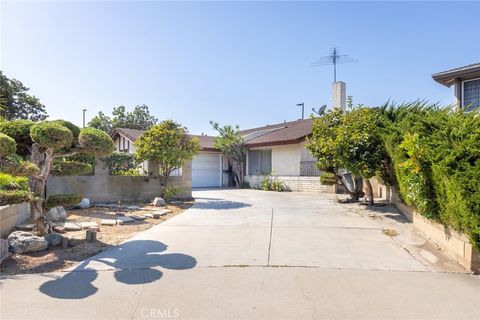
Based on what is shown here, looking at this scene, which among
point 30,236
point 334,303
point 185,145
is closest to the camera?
point 334,303

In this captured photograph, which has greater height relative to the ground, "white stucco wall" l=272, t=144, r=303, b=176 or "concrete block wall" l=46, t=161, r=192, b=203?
"white stucco wall" l=272, t=144, r=303, b=176

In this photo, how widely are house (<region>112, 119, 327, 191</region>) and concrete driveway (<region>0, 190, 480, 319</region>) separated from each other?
10216 millimetres

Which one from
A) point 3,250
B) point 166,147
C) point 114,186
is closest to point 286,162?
point 166,147

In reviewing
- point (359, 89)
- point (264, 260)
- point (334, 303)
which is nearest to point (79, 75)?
point (264, 260)

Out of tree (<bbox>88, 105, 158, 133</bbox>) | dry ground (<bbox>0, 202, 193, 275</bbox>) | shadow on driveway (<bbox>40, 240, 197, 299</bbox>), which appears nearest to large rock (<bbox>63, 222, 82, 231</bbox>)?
dry ground (<bbox>0, 202, 193, 275</bbox>)

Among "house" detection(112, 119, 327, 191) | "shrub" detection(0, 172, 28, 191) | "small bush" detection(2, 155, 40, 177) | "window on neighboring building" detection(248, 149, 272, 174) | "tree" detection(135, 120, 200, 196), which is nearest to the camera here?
"small bush" detection(2, 155, 40, 177)

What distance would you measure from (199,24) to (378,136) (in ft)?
22.2

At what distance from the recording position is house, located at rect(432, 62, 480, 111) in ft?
35.5

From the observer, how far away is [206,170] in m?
21.0

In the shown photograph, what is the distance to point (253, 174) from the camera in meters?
20.2

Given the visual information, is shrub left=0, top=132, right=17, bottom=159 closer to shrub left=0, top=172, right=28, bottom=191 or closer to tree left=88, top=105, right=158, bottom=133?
shrub left=0, top=172, right=28, bottom=191

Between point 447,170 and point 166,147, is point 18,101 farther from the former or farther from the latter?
point 447,170

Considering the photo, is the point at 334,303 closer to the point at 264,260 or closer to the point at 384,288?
the point at 384,288

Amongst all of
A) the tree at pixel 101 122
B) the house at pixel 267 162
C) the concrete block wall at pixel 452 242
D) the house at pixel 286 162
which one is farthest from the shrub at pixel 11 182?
the tree at pixel 101 122
